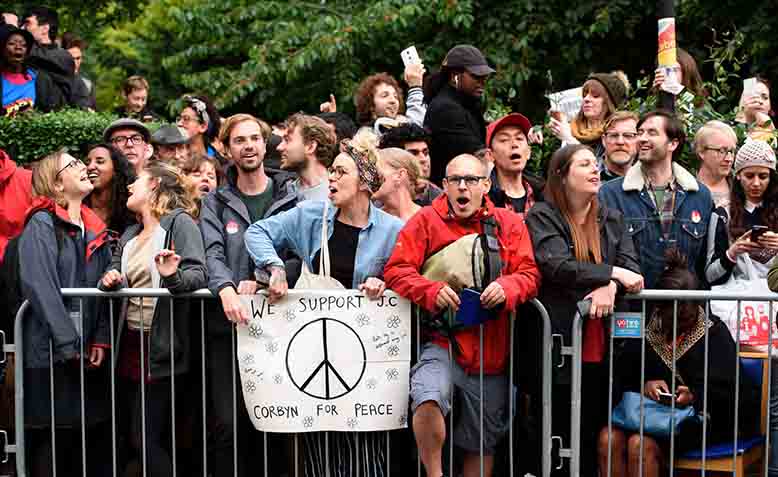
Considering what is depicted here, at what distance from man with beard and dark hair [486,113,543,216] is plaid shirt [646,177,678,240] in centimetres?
83

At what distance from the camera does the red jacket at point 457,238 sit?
7.82 metres

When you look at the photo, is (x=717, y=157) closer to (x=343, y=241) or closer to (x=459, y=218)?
(x=459, y=218)

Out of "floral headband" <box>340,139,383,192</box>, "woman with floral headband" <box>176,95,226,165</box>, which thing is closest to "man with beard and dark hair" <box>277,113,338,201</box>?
"floral headband" <box>340,139,383,192</box>

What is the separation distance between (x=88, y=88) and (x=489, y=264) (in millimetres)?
8766

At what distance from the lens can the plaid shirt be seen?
28.4 ft

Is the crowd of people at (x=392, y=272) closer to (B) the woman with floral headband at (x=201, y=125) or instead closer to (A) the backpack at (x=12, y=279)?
(A) the backpack at (x=12, y=279)

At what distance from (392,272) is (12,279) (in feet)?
7.70

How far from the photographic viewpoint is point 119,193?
9.27 meters

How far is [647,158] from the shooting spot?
8914mm

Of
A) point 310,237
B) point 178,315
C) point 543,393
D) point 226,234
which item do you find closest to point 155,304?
point 178,315

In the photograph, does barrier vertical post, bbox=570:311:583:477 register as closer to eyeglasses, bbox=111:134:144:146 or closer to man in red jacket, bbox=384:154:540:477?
man in red jacket, bbox=384:154:540:477

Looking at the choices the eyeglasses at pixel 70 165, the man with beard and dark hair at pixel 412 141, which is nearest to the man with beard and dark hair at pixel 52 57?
the man with beard and dark hair at pixel 412 141

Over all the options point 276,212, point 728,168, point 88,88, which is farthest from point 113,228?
point 88,88

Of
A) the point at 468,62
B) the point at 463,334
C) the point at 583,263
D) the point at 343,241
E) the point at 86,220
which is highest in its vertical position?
the point at 468,62
